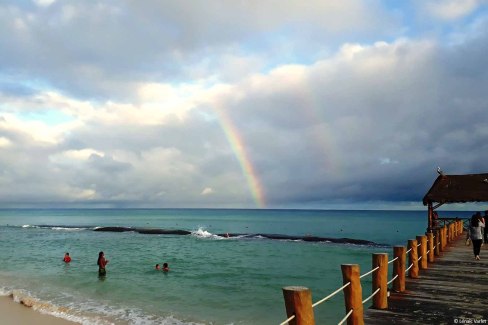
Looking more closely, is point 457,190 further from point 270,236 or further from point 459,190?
point 270,236

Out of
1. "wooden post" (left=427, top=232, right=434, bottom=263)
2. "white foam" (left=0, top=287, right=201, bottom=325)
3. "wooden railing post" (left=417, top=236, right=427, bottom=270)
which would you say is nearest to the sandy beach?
"white foam" (left=0, top=287, right=201, bottom=325)

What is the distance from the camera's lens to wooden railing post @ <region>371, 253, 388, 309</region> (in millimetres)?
8156

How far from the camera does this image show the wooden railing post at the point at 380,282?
8156mm

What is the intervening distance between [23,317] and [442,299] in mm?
15407

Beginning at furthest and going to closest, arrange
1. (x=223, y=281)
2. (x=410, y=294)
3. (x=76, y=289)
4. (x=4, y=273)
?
(x=4, y=273) < (x=223, y=281) < (x=76, y=289) < (x=410, y=294)

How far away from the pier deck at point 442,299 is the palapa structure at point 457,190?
15683 mm

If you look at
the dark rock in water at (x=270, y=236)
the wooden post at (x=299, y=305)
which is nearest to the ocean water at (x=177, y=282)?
the dark rock in water at (x=270, y=236)

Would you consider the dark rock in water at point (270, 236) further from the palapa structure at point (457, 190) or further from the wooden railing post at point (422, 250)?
the wooden railing post at point (422, 250)

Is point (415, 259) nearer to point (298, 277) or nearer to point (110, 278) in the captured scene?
point (298, 277)

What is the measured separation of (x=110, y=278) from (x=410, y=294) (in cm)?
2166

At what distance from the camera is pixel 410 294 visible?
933cm

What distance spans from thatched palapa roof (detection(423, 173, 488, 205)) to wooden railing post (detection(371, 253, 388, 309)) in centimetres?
2205

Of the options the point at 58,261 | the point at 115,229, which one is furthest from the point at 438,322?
the point at 115,229

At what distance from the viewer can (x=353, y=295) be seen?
688cm
